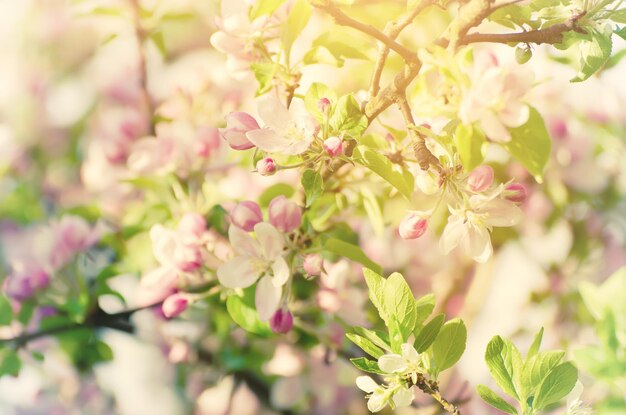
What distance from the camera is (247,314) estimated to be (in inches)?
28.8

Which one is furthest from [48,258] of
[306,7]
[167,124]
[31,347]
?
[306,7]

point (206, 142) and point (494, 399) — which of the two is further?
point (206, 142)

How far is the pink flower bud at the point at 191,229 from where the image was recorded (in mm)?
786

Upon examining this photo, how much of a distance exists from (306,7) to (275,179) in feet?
1.74

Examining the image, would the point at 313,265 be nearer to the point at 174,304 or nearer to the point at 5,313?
the point at 174,304

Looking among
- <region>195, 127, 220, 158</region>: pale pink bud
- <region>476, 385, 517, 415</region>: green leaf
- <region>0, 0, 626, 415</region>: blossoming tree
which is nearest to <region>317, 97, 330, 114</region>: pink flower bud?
<region>0, 0, 626, 415</region>: blossoming tree

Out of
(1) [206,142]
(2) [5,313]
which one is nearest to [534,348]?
Result: (1) [206,142]

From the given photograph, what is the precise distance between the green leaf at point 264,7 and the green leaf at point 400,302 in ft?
0.86

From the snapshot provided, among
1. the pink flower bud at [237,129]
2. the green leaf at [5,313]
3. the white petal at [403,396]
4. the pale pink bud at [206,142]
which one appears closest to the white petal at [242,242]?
the pink flower bud at [237,129]

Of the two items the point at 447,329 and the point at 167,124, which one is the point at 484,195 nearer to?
the point at 447,329

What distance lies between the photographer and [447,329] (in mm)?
564

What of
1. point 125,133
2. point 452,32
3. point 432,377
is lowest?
point 125,133

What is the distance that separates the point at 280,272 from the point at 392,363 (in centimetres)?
17

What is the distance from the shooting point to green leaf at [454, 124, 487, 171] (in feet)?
1.61
